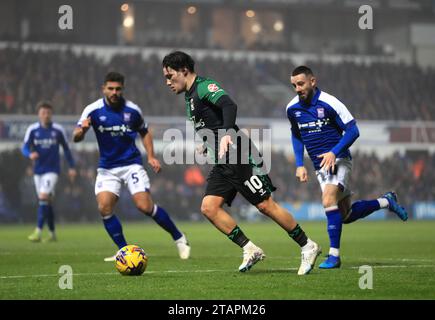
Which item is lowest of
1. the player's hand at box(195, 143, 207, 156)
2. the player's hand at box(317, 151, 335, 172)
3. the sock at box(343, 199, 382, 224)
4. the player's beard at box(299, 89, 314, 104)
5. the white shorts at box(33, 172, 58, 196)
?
the sock at box(343, 199, 382, 224)

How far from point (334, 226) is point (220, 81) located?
91.5ft

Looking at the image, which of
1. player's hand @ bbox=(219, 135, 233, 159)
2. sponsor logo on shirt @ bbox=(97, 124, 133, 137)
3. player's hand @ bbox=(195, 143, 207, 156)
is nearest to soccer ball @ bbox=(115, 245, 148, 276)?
player's hand @ bbox=(195, 143, 207, 156)

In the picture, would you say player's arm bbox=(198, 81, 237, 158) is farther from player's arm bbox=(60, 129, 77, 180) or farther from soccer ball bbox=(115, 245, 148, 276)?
player's arm bbox=(60, 129, 77, 180)

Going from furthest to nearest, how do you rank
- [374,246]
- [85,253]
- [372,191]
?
[372,191] < [374,246] < [85,253]

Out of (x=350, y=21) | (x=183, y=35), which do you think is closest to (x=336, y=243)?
(x=183, y=35)

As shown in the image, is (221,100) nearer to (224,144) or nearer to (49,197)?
(224,144)

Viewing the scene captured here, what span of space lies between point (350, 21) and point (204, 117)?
1479 inches

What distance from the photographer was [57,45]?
36.8 m

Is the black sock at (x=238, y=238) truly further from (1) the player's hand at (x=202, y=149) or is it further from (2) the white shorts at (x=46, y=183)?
(2) the white shorts at (x=46, y=183)

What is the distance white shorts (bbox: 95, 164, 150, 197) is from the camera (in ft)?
39.9

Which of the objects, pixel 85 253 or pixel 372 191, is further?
pixel 372 191

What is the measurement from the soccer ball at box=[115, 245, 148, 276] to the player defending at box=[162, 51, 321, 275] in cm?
92

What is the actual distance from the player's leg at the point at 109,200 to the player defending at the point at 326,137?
9.07 feet

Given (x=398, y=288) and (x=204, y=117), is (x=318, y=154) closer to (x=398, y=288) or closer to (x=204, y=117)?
(x=204, y=117)
